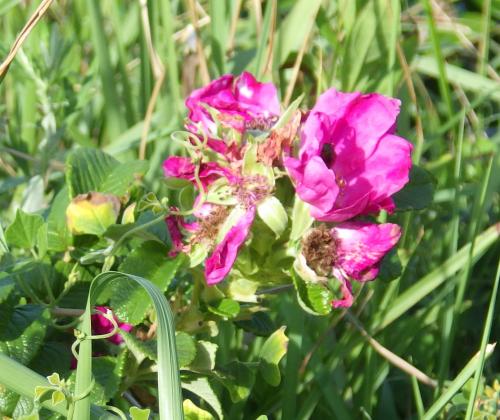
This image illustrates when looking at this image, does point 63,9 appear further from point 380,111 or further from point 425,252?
point 380,111

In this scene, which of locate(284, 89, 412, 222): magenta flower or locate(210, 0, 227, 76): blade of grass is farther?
locate(210, 0, 227, 76): blade of grass

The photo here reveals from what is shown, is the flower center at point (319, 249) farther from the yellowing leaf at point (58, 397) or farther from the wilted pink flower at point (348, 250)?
the yellowing leaf at point (58, 397)

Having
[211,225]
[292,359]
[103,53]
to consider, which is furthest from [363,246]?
[103,53]

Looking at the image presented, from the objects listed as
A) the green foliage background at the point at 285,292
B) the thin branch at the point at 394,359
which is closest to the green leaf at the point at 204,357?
the green foliage background at the point at 285,292

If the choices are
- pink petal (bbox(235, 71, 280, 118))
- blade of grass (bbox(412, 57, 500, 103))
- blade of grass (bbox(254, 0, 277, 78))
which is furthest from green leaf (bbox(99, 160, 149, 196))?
blade of grass (bbox(412, 57, 500, 103))

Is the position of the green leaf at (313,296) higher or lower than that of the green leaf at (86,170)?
lower

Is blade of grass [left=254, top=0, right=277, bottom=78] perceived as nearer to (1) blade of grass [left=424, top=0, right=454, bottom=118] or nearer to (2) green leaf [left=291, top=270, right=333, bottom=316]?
(1) blade of grass [left=424, top=0, right=454, bottom=118]

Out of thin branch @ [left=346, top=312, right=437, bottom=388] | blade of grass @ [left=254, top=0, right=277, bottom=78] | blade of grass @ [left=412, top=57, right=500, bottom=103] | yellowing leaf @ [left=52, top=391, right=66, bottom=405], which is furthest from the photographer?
blade of grass @ [left=412, top=57, right=500, bottom=103]

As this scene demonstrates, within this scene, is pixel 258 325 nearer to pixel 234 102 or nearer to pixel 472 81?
pixel 234 102
